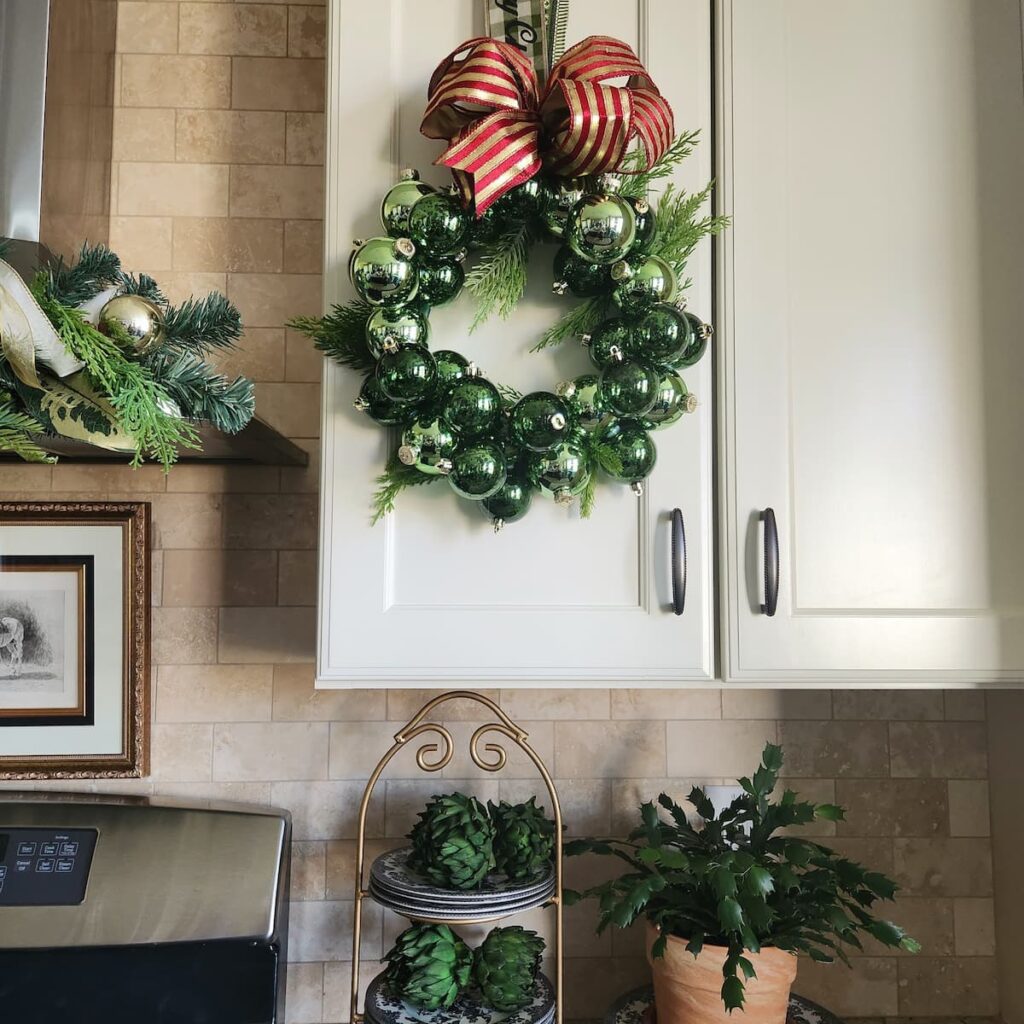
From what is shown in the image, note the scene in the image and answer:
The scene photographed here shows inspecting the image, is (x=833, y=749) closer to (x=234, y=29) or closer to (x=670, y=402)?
(x=670, y=402)

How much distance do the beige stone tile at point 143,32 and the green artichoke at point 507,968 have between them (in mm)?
1344

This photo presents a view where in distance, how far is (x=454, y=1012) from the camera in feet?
3.24

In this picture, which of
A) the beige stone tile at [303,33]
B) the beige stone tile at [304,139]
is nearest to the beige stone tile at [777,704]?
the beige stone tile at [304,139]

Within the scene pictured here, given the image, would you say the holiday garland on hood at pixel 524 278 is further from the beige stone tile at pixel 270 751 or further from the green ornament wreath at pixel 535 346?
the beige stone tile at pixel 270 751

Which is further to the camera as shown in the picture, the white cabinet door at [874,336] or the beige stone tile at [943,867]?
the beige stone tile at [943,867]

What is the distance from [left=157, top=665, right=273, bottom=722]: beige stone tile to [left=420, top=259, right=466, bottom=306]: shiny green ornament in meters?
0.64

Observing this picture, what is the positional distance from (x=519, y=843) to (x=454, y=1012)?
0.20 m

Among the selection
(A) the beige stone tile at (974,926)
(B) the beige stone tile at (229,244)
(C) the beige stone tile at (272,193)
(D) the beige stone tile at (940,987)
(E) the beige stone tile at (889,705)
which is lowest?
(D) the beige stone tile at (940,987)

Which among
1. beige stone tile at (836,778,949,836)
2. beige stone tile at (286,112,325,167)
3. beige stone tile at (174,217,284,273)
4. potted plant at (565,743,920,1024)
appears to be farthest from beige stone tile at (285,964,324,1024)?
beige stone tile at (286,112,325,167)

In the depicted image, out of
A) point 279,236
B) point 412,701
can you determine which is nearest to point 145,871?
point 412,701

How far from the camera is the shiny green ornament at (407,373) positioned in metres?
0.85

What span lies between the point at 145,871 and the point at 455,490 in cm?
63

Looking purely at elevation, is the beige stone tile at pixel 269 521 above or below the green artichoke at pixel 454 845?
above

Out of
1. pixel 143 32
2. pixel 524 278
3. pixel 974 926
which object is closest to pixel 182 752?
pixel 524 278
